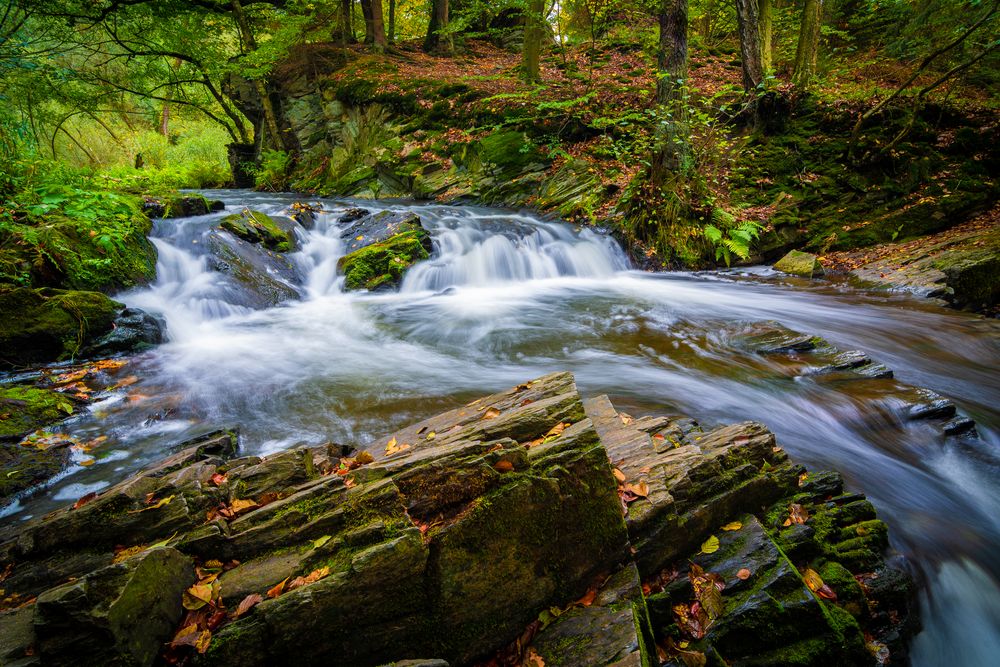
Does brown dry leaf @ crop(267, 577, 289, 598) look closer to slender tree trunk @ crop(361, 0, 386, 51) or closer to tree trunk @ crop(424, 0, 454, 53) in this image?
slender tree trunk @ crop(361, 0, 386, 51)

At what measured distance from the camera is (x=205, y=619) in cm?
199

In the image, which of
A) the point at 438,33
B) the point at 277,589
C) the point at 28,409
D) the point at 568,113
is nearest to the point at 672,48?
the point at 568,113

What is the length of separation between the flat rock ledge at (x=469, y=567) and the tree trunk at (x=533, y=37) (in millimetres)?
14302

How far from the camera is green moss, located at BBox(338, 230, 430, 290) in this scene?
937cm

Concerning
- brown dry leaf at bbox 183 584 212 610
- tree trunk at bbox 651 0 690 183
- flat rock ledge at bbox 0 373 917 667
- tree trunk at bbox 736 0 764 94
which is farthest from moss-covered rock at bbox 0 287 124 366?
tree trunk at bbox 736 0 764 94

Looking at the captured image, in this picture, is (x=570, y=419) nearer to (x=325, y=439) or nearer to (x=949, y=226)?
(x=325, y=439)

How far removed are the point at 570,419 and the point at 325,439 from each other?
284cm

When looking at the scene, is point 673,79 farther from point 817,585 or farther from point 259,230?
point 817,585

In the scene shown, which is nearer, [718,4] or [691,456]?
[691,456]

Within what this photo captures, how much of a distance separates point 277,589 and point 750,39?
50.0 feet

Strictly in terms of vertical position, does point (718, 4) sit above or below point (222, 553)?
above

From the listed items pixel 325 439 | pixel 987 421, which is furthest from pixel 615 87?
pixel 325 439

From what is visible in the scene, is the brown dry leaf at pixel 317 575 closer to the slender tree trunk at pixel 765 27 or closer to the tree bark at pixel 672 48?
the tree bark at pixel 672 48

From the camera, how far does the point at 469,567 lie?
2182 millimetres
